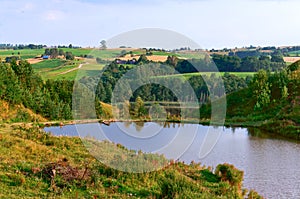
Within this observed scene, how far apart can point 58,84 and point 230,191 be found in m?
37.8

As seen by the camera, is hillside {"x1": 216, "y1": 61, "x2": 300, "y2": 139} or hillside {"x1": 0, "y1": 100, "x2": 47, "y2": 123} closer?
hillside {"x1": 0, "y1": 100, "x2": 47, "y2": 123}

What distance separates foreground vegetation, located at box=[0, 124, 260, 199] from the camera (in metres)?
12.7

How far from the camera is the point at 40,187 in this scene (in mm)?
12688

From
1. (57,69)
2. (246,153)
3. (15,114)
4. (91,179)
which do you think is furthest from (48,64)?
(91,179)

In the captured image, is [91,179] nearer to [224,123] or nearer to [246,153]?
[246,153]

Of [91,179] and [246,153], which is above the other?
[91,179]

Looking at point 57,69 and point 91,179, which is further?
point 57,69

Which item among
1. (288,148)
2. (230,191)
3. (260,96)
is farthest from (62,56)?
(230,191)

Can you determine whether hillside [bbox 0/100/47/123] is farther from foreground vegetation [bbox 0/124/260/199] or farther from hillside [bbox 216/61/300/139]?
hillside [bbox 216/61/300/139]


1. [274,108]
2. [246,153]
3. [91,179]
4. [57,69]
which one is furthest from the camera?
[57,69]

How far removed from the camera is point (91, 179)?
13.7m

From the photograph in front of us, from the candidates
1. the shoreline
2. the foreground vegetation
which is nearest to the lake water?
the shoreline

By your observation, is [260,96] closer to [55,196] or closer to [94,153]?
[94,153]

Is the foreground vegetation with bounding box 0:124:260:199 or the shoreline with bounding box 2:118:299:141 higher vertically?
the foreground vegetation with bounding box 0:124:260:199
